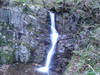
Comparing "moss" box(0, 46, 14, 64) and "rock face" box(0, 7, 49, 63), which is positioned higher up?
"rock face" box(0, 7, 49, 63)

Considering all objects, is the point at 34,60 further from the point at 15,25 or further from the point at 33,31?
the point at 15,25

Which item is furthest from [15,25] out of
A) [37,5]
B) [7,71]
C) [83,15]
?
[83,15]

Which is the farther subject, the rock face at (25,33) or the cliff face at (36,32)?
the rock face at (25,33)

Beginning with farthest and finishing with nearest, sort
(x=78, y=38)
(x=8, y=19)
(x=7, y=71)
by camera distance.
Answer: (x=8, y=19), (x=78, y=38), (x=7, y=71)

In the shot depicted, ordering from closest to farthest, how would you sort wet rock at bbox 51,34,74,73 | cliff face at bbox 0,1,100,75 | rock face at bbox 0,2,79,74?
wet rock at bbox 51,34,74,73
cliff face at bbox 0,1,100,75
rock face at bbox 0,2,79,74

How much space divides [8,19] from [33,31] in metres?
1.54

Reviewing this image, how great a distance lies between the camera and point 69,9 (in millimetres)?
8641

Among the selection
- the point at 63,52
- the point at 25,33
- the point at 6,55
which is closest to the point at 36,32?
the point at 25,33

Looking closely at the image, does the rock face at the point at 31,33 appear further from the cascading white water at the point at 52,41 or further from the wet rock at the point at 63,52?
the cascading white water at the point at 52,41

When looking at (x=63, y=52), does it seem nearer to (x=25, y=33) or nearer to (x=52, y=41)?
(x=52, y=41)

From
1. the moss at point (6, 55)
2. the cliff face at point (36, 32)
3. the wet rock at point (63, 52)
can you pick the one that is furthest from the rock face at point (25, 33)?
the wet rock at point (63, 52)

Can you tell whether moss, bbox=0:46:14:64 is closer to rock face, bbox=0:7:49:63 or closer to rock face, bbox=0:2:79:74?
rock face, bbox=0:2:79:74

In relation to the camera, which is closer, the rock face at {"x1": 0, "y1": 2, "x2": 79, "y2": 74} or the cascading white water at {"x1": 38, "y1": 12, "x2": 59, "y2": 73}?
the cascading white water at {"x1": 38, "y1": 12, "x2": 59, "y2": 73}

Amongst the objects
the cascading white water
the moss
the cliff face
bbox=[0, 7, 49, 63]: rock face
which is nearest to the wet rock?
the cliff face
